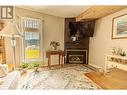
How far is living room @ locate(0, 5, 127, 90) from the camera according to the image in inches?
147

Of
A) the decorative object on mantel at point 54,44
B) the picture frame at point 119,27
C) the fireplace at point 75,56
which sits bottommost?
the fireplace at point 75,56

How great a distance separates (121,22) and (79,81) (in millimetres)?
1915

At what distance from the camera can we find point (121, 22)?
140 inches

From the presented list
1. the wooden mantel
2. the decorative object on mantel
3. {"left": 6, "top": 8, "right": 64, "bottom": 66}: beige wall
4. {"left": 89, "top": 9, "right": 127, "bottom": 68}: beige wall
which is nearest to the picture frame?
{"left": 89, "top": 9, "right": 127, "bottom": 68}: beige wall

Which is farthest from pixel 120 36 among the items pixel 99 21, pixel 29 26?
pixel 29 26

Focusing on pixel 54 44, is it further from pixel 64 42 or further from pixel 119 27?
pixel 119 27

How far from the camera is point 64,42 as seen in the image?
5.82 m

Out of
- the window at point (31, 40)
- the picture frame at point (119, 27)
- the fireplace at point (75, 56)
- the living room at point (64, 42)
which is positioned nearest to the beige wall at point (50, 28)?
the living room at point (64, 42)

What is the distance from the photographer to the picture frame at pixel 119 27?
3.45 meters

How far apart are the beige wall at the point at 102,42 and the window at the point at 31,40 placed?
2.14 m

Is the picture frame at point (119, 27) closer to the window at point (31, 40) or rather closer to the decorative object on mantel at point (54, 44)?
the decorative object on mantel at point (54, 44)

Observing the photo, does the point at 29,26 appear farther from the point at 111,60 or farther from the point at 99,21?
the point at 111,60

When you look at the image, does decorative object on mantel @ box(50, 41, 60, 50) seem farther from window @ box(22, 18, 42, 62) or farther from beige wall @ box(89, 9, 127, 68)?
beige wall @ box(89, 9, 127, 68)

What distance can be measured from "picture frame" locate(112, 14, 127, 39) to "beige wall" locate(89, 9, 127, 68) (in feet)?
0.36
